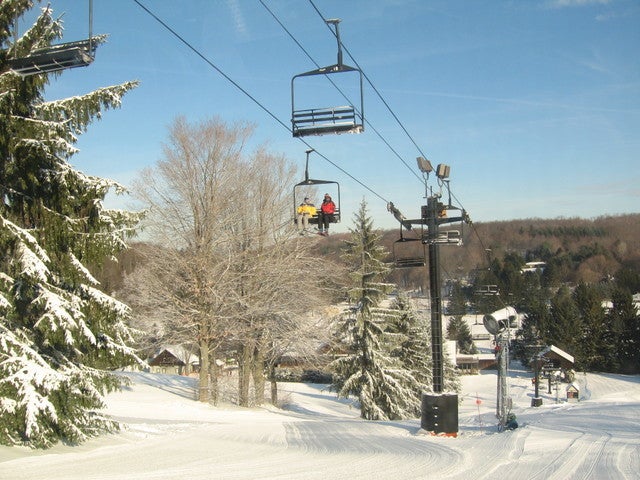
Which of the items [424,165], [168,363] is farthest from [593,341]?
[424,165]

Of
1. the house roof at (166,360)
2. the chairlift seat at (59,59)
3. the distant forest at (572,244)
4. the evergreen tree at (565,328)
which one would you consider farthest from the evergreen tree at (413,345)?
the distant forest at (572,244)

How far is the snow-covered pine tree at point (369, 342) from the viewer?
98.9 feet

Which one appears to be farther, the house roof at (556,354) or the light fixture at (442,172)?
the house roof at (556,354)

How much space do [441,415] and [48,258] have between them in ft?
30.1

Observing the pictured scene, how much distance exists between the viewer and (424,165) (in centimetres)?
1711

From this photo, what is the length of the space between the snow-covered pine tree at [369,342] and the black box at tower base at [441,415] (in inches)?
611

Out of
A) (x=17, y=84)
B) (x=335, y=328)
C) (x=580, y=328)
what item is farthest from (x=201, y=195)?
(x=580, y=328)

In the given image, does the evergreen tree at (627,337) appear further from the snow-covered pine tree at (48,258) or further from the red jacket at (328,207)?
the snow-covered pine tree at (48,258)

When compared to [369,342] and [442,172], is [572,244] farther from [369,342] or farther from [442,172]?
[442,172]

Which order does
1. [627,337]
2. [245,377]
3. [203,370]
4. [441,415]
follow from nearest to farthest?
1. [441,415]
2. [203,370]
3. [245,377]
4. [627,337]

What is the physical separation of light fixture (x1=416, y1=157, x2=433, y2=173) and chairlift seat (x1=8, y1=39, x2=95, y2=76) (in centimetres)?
1146

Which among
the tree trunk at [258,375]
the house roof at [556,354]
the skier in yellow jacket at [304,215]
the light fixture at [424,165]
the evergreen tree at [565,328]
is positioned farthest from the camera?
the evergreen tree at [565,328]

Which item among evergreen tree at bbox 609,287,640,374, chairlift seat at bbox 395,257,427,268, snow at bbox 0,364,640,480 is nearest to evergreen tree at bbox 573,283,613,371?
evergreen tree at bbox 609,287,640,374

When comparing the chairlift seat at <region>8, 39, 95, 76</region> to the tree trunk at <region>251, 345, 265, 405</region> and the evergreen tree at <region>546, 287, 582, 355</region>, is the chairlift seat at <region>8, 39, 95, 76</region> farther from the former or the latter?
the evergreen tree at <region>546, 287, 582, 355</region>
